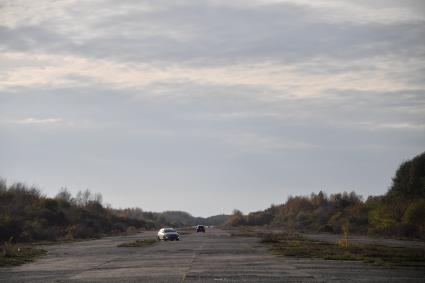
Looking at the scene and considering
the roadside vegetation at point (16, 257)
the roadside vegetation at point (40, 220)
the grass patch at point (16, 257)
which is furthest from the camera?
the roadside vegetation at point (40, 220)

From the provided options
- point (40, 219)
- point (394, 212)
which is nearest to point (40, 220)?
Answer: point (40, 219)

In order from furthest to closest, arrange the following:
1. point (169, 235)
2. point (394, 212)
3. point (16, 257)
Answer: point (394, 212) → point (169, 235) → point (16, 257)

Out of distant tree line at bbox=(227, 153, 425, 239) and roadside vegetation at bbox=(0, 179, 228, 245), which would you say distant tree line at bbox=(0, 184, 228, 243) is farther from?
distant tree line at bbox=(227, 153, 425, 239)

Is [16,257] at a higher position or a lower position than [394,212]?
lower

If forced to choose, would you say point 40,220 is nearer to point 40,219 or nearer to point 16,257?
point 40,219

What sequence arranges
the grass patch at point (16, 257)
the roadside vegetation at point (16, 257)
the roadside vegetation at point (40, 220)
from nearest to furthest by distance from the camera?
the grass patch at point (16, 257) → the roadside vegetation at point (16, 257) → the roadside vegetation at point (40, 220)

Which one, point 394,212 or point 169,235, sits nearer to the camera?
point 169,235

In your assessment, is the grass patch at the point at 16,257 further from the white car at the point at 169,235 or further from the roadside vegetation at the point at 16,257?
the white car at the point at 169,235

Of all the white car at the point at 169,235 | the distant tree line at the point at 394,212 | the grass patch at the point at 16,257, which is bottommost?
the grass patch at the point at 16,257

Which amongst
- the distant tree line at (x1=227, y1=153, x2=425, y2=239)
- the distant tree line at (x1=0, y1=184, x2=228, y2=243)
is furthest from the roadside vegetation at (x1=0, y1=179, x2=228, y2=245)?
the distant tree line at (x1=227, y1=153, x2=425, y2=239)

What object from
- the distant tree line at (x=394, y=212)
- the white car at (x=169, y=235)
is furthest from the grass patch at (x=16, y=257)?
the distant tree line at (x=394, y=212)

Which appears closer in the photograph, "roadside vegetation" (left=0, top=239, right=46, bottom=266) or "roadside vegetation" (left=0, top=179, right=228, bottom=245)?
"roadside vegetation" (left=0, top=239, right=46, bottom=266)

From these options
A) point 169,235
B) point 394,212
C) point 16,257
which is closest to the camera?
point 16,257

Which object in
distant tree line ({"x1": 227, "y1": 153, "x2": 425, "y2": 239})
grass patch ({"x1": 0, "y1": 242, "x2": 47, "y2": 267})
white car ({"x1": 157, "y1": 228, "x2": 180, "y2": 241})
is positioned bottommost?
grass patch ({"x1": 0, "y1": 242, "x2": 47, "y2": 267})
